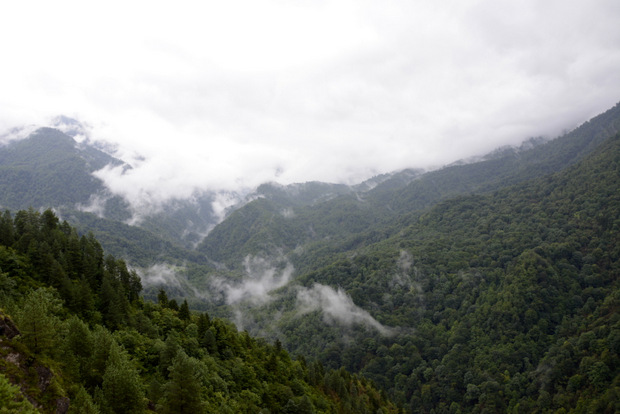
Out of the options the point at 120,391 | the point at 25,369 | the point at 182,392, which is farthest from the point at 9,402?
the point at 182,392

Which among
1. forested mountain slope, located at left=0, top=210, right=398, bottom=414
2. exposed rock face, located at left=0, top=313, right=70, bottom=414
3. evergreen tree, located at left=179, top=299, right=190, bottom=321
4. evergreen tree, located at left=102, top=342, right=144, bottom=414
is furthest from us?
evergreen tree, located at left=179, top=299, right=190, bottom=321

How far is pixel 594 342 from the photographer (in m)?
144

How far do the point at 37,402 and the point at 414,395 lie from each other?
19552 cm

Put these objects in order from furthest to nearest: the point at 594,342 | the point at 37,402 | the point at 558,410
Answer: the point at 594,342
the point at 558,410
the point at 37,402

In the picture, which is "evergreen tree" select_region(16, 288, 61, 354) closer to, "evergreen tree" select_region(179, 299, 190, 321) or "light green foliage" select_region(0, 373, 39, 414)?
"light green foliage" select_region(0, 373, 39, 414)

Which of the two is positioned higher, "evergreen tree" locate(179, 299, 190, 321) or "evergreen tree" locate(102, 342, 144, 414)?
"evergreen tree" locate(102, 342, 144, 414)

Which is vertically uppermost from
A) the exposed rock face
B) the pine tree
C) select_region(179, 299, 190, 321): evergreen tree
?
the exposed rock face

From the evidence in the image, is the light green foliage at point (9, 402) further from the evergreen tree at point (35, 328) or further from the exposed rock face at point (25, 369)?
the evergreen tree at point (35, 328)

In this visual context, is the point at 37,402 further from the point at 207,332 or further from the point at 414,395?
the point at 414,395

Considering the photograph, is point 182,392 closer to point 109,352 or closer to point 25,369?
point 109,352

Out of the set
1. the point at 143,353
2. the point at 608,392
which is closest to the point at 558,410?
the point at 608,392

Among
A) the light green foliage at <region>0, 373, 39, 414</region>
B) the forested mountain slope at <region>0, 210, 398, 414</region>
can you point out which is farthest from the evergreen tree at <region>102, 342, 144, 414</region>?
the light green foliage at <region>0, 373, 39, 414</region>

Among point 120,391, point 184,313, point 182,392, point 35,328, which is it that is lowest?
point 184,313

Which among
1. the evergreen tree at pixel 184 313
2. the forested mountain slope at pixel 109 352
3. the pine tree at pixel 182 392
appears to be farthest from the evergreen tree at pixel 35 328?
the evergreen tree at pixel 184 313
